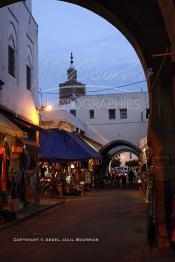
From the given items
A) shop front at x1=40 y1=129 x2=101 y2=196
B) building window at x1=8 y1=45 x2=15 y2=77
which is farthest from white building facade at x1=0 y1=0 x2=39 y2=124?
shop front at x1=40 y1=129 x2=101 y2=196

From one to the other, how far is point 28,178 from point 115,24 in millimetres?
12129

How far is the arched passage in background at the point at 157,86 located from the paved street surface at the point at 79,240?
1133mm

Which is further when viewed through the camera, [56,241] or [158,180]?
[56,241]

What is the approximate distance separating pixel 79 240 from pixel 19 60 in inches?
525

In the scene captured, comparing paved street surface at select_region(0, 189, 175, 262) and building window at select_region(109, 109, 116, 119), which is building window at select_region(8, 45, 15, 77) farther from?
building window at select_region(109, 109, 116, 119)

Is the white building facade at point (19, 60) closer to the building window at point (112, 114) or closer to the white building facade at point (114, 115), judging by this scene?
the white building facade at point (114, 115)

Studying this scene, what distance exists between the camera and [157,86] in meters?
12.4

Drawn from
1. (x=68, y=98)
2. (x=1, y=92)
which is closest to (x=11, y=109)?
(x=1, y=92)

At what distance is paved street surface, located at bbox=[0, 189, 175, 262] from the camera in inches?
426

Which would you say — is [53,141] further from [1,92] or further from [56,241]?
[56,241]

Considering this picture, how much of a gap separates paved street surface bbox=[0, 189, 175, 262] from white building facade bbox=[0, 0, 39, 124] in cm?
617

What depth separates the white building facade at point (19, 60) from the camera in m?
22.1

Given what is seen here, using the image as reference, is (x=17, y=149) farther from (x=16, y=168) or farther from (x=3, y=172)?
(x=3, y=172)

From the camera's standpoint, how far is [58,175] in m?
33.2
